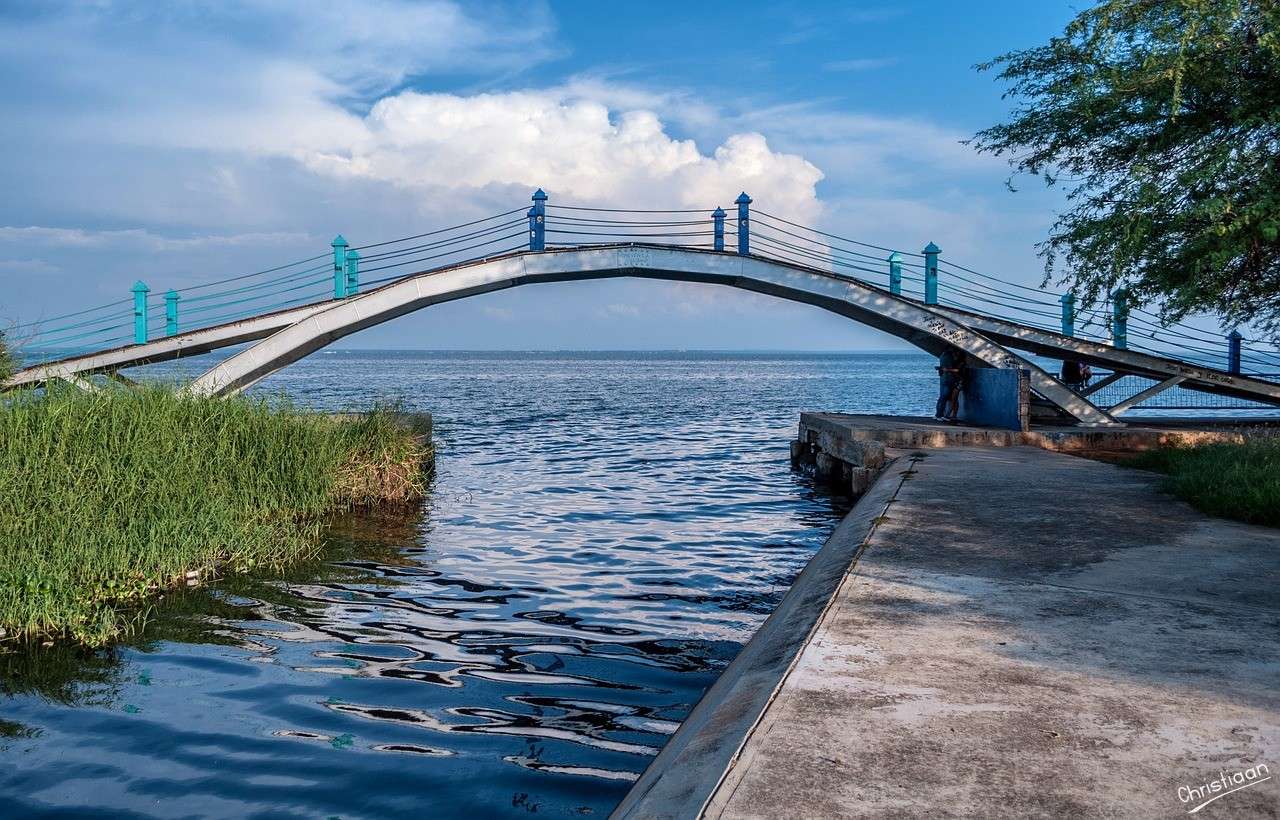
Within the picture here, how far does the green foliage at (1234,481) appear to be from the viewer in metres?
8.30

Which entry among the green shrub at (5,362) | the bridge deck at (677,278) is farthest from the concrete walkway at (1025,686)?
the green shrub at (5,362)

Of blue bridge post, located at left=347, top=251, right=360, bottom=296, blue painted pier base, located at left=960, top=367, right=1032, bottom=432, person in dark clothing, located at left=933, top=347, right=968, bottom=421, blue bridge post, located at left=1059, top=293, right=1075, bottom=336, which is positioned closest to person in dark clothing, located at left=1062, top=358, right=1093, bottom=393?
blue bridge post, located at left=1059, top=293, right=1075, bottom=336

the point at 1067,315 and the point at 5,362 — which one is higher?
the point at 1067,315

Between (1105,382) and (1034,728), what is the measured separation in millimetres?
18058

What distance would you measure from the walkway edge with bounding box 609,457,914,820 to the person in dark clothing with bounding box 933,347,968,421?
43.8 ft

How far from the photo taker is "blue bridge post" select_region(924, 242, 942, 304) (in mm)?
19219

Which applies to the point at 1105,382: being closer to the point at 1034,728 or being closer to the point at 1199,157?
the point at 1199,157

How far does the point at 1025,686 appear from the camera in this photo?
411 centimetres

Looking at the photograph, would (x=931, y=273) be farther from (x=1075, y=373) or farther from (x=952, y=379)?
(x=1075, y=373)

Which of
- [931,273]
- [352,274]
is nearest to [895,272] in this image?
[931,273]

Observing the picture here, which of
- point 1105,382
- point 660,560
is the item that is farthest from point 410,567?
point 1105,382

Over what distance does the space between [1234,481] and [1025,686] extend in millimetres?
6274

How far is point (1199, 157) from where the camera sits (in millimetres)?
13000

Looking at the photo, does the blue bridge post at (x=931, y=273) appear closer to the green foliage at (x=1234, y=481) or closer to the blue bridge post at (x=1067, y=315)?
the blue bridge post at (x=1067, y=315)
